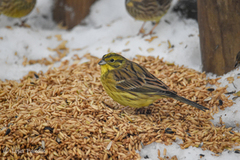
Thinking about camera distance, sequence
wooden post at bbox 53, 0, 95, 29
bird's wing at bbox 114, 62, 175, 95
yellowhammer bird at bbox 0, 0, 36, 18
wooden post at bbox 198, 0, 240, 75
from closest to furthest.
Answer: bird's wing at bbox 114, 62, 175, 95
wooden post at bbox 198, 0, 240, 75
yellowhammer bird at bbox 0, 0, 36, 18
wooden post at bbox 53, 0, 95, 29

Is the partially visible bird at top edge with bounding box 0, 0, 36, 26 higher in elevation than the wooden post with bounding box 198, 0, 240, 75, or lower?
lower

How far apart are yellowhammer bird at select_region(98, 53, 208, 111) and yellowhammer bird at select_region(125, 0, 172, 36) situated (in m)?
2.04

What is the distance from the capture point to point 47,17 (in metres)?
6.41

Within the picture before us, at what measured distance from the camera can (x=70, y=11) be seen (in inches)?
250

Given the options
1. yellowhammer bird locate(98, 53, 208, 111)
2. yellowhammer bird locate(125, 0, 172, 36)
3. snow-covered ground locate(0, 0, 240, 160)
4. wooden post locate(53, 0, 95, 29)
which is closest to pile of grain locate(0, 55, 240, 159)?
yellowhammer bird locate(98, 53, 208, 111)

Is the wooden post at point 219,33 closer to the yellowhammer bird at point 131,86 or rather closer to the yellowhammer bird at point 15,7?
the yellowhammer bird at point 131,86

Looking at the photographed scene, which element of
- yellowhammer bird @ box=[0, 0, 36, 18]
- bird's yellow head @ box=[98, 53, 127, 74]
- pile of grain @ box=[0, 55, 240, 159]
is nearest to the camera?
pile of grain @ box=[0, 55, 240, 159]

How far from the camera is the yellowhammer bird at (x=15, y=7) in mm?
5383

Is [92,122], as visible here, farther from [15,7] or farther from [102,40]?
[15,7]

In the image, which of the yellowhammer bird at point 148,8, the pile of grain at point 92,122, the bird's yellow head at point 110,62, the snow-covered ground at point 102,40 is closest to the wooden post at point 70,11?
the snow-covered ground at point 102,40

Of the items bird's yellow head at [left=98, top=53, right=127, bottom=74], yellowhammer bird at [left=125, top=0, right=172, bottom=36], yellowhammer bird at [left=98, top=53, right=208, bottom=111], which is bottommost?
yellowhammer bird at [left=98, top=53, right=208, bottom=111]

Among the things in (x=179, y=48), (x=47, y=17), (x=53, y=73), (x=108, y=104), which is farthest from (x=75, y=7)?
(x=108, y=104)

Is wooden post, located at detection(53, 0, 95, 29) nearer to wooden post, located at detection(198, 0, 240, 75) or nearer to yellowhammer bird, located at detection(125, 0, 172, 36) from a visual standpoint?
yellowhammer bird, located at detection(125, 0, 172, 36)

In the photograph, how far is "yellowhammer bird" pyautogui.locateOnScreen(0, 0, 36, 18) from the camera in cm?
538
